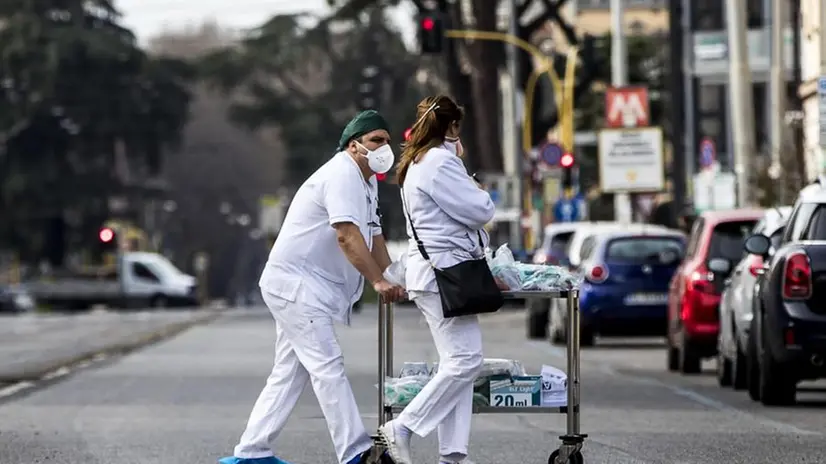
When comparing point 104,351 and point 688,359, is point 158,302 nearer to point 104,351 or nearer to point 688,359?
point 104,351

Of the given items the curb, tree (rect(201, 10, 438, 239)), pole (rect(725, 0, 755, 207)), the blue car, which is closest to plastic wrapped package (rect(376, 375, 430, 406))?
the curb

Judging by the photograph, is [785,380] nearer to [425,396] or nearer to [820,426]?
[820,426]

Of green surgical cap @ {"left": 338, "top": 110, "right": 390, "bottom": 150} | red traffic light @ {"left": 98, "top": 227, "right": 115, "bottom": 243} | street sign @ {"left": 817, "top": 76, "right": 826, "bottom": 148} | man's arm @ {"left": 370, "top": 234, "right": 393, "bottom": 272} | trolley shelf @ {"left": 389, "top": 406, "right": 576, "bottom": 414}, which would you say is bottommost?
trolley shelf @ {"left": 389, "top": 406, "right": 576, "bottom": 414}

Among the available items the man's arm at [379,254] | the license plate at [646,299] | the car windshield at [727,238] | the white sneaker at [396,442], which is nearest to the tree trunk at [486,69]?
the license plate at [646,299]

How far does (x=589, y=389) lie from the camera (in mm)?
20953

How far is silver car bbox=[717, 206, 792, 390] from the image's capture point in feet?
64.2

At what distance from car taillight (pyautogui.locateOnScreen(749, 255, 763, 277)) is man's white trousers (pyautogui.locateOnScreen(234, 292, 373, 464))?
26.4 ft

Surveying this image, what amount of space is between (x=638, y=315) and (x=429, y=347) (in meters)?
3.04

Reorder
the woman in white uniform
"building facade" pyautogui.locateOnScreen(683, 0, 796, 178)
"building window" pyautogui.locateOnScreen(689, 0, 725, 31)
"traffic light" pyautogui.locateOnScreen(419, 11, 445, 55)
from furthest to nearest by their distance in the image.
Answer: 1. "building window" pyautogui.locateOnScreen(689, 0, 725, 31)
2. "building facade" pyautogui.locateOnScreen(683, 0, 796, 178)
3. "traffic light" pyautogui.locateOnScreen(419, 11, 445, 55)
4. the woman in white uniform

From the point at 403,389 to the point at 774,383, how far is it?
23.7ft

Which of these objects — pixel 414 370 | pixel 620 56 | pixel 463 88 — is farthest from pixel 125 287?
pixel 414 370

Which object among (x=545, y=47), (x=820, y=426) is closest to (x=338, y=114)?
(x=545, y=47)

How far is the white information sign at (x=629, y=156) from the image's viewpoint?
143 ft

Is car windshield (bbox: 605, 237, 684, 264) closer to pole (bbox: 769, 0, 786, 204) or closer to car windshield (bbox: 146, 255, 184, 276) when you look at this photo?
pole (bbox: 769, 0, 786, 204)
